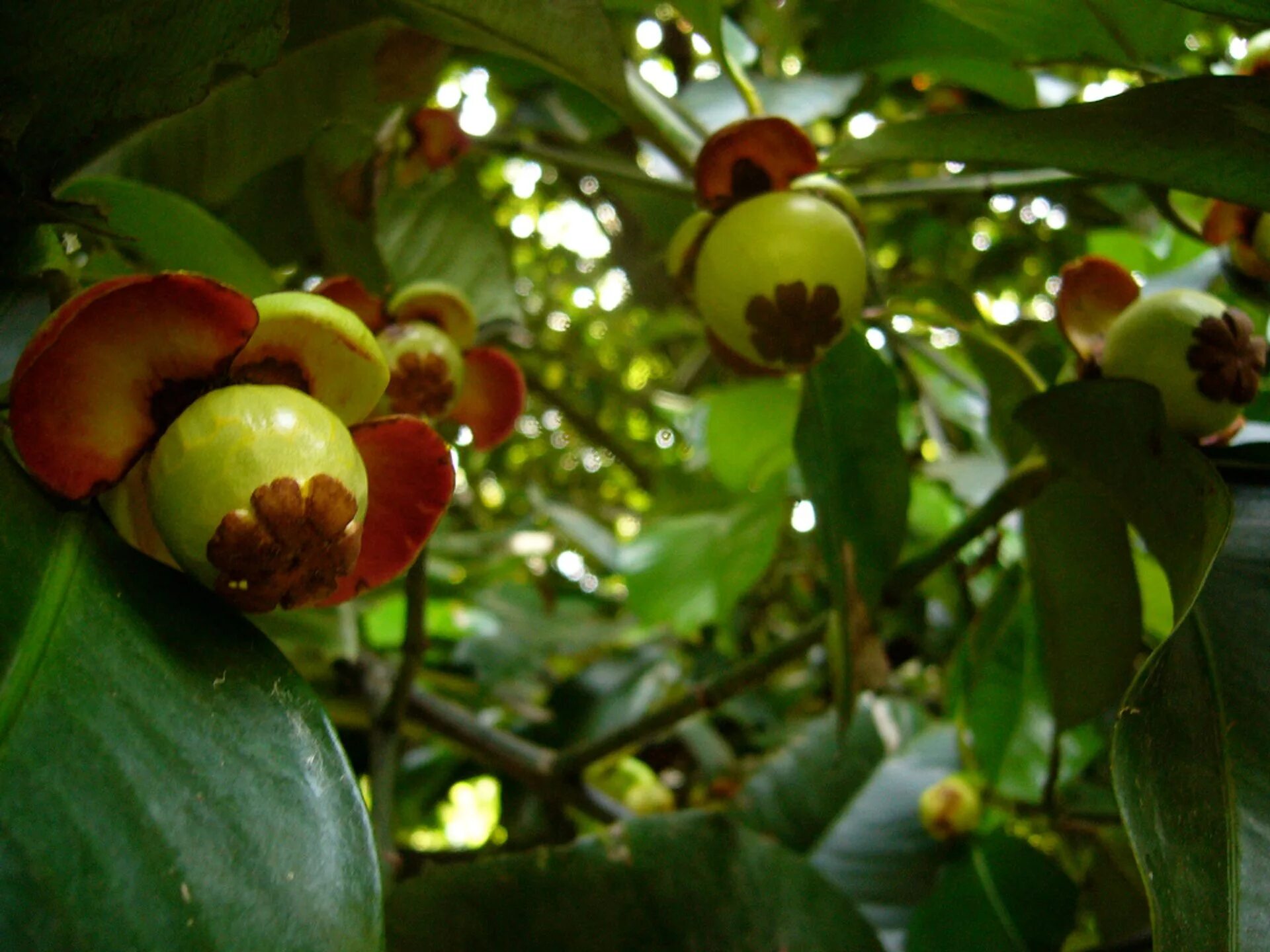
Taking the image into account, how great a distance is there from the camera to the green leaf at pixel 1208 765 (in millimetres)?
391

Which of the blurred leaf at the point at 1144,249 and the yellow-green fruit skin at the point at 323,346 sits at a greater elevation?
the yellow-green fruit skin at the point at 323,346

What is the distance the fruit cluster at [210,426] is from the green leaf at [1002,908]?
→ 79 centimetres

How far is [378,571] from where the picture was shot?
19.3 inches

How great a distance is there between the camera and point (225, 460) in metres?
0.40

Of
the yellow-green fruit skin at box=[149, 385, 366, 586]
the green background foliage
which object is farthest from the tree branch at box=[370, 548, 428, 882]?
the yellow-green fruit skin at box=[149, 385, 366, 586]

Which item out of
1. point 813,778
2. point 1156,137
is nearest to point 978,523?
point 1156,137

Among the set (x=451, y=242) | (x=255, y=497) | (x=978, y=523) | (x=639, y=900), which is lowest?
(x=639, y=900)

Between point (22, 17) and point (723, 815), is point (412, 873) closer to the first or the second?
point (723, 815)

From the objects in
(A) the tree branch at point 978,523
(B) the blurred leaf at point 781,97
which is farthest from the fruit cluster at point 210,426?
(B) the blurred leaf at point 781,97

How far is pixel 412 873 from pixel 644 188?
0.62 metres

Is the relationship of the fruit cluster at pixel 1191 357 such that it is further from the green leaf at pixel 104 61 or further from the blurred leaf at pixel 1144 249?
the blurred leaf at pixel 1144 249

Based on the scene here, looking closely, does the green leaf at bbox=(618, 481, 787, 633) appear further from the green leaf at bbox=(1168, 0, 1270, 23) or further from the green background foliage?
the green leaf at bbox=(1168, 0, 1270, 23)

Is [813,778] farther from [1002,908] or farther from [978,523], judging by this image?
[978,523]

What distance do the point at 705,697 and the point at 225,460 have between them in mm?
590
